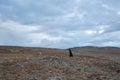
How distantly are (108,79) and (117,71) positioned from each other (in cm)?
513

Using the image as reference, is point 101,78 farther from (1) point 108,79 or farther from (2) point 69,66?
(2) point 69,66

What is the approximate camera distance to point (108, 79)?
22.3m

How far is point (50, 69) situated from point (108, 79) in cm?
674

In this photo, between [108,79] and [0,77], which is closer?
[108,79]

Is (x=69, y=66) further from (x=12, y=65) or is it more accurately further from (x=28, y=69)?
(x=12, y=65)

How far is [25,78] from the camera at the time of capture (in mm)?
23578

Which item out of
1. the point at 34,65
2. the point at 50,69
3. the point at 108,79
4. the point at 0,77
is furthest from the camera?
the point at 34,65

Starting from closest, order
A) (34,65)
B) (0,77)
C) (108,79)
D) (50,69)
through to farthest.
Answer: (108,79)
(0,77)
(50,69)
(34,65)

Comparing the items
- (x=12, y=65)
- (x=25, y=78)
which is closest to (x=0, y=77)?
(x=25, y=78)

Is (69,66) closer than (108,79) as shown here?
No

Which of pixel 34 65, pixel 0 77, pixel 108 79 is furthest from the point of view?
pixel 34 65

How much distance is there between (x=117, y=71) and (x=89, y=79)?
5.24 m

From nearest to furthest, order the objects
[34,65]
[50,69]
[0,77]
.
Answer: [0,77], [50,69], [34,65]

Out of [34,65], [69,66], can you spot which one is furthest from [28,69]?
[69,66]
